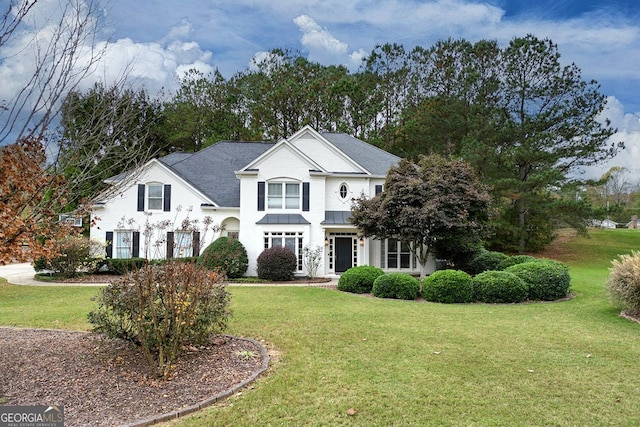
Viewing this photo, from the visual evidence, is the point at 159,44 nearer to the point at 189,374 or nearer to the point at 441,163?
the point at 189,374

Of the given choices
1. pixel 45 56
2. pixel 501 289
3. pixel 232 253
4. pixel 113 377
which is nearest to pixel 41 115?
pixel 45 56

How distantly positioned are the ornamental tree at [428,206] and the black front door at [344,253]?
3347mm

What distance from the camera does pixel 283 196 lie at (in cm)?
2000

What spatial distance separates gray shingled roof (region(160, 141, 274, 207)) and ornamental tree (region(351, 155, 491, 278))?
25.3 feet

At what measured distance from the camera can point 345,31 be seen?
38.8 feet

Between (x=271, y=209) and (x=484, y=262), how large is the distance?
1027cm

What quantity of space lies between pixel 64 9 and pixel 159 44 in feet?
11.2

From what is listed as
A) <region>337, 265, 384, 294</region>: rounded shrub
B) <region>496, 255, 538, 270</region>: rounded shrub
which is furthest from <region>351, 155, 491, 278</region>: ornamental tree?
<region>337, 265, 384, 294</region>: rounded shrub

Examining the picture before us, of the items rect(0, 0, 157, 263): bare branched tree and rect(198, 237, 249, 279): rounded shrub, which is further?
rect(198, 237, 249, 279): rounded shrub

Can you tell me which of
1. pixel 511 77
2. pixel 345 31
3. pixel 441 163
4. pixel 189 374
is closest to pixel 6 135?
pixel 189 374

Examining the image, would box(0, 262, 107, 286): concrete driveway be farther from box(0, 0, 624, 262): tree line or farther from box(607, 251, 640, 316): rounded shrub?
box(607, 251, 640, 316): rounded shrub

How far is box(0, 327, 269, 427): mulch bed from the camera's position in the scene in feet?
15.1

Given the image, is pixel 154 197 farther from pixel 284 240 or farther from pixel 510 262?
pixel 510 262

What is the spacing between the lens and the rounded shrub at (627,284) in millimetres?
9938
